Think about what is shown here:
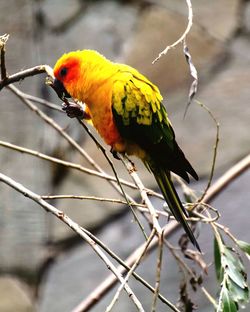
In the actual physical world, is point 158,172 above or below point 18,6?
below

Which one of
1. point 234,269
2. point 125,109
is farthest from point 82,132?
point 234,269

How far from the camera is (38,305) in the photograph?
1544 mm

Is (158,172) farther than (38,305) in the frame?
No

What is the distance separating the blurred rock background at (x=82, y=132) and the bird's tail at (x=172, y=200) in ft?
1.74

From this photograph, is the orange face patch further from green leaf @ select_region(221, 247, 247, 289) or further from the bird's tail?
green leaf @ select_region(221, 247, 247, 289)

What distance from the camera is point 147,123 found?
0.97 metres

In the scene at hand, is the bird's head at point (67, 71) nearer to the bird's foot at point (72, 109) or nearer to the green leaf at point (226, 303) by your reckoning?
the bird's foot at point (72, 109)

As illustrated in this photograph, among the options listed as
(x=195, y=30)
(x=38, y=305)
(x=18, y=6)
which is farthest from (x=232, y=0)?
(x=38, y=305)

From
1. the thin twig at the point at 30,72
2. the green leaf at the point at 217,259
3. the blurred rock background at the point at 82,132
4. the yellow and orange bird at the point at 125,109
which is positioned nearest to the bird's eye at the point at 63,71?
the yellow and orange bird at the point at 125,109

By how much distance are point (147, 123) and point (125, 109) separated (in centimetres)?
4

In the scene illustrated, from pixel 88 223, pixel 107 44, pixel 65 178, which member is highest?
pixel 107 44

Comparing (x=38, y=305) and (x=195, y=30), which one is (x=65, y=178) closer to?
(x=38, y=305)

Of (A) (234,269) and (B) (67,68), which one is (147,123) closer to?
(B) (67,68)

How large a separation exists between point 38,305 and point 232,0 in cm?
86
